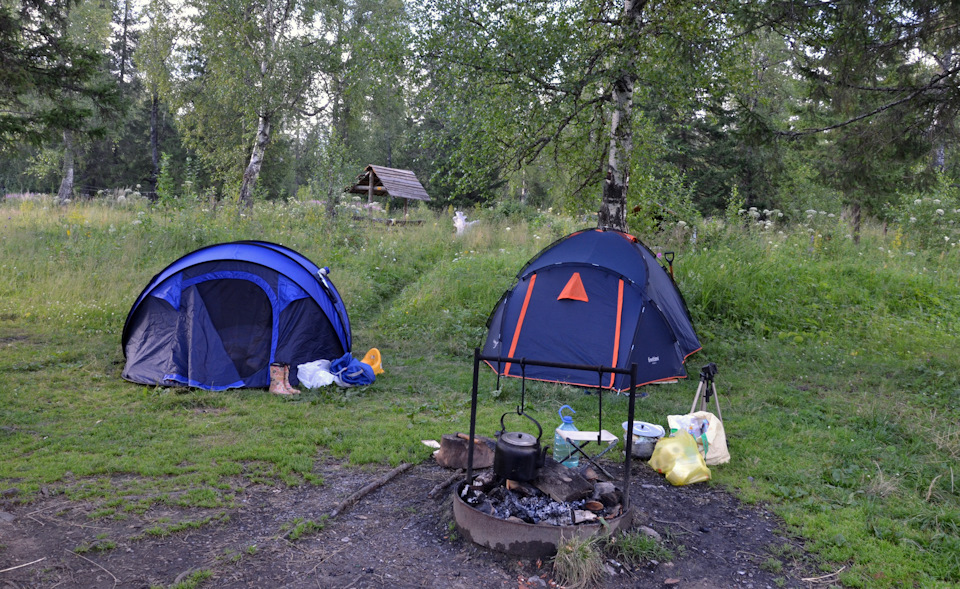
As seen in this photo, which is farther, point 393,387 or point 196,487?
point 393,387

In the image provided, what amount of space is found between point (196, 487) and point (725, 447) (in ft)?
12.9

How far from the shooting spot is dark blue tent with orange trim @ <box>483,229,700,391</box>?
6.66 meters

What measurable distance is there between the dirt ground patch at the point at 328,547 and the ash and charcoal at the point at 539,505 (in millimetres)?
221

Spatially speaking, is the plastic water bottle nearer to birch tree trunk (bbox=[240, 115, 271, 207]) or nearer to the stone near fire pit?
the stone near fire pit

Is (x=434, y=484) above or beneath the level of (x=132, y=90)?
beneath

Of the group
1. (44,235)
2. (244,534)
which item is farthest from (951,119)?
(44,235)

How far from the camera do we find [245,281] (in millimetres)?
6688

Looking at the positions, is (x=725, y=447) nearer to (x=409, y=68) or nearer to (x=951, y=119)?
(x=951, y=119)

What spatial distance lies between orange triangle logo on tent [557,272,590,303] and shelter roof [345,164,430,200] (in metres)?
13.2

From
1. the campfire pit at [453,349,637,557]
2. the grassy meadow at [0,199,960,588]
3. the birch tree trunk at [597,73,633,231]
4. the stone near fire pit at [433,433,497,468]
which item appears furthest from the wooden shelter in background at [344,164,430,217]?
the campfire pit at [453,349,637,557]

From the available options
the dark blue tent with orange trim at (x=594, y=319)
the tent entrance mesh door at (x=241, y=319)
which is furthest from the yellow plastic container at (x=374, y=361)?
the dark blue tent with orange trim at (x=594, y=319)

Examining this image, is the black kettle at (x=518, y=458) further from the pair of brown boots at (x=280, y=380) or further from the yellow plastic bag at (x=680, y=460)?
the pair of brown boots at (x=280, y=380)

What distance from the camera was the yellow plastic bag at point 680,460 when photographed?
444cm

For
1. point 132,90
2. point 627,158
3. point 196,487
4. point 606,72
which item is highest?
point 132,90
